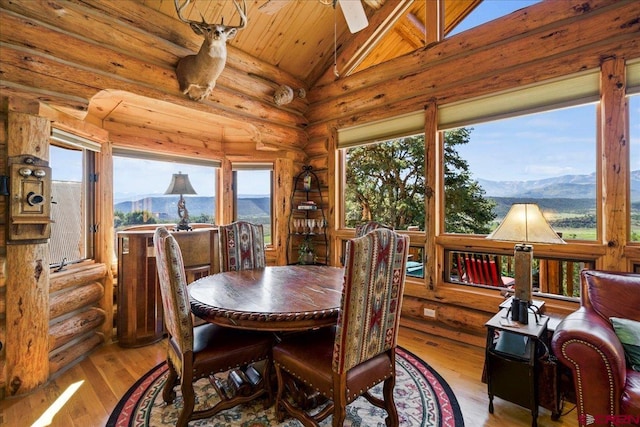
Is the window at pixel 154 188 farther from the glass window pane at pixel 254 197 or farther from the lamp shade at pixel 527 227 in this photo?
the lamp shade at pixel 527 227

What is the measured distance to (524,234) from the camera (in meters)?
1.96

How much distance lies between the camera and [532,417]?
6.16 feet

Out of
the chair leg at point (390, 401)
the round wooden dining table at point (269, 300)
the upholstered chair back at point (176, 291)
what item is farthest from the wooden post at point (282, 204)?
the chair leg at point (390, 401)

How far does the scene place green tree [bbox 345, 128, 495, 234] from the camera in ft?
10.7

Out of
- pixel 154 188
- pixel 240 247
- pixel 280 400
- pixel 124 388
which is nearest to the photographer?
pixel 280 400

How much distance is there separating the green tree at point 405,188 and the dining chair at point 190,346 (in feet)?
7.99

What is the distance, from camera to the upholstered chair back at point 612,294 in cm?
191

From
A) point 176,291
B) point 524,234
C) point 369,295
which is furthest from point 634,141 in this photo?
point 176,291

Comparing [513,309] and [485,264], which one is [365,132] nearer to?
[485,264]

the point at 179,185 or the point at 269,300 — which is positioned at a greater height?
the point at 179,185

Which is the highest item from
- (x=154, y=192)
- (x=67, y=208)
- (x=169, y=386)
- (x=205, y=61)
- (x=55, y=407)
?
(x=205, y=61)

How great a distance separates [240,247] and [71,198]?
1.69m

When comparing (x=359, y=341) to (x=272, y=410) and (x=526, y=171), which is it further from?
(x=526, y=171)

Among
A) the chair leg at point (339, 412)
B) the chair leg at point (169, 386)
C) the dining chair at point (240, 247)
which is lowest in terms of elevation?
the chair leg at point (169, 386)
